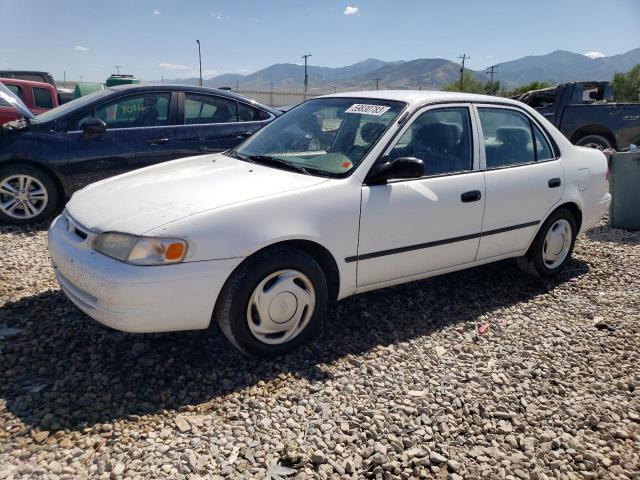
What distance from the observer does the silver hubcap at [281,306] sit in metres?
2.97

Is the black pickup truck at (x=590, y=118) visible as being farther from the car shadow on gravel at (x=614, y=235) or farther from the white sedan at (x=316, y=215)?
the white sedan at (x=316, y=215)

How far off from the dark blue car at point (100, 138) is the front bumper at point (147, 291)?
3.23 meters

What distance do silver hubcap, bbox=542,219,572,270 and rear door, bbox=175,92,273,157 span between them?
149 inches

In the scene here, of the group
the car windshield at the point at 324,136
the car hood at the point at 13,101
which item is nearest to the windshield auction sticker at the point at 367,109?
the car windshield at the point at 324,136

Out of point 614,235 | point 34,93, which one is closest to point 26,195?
point 614,235

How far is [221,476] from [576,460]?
1.62 metres

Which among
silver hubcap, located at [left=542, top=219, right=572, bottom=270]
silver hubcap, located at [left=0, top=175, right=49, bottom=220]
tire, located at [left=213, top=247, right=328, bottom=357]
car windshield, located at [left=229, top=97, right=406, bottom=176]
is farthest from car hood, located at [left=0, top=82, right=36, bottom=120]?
silver hubcap, located at [left=542, top=219, right=572, bottom=270]

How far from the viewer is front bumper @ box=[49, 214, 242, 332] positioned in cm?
264

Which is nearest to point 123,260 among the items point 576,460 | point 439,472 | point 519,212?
point 439,472

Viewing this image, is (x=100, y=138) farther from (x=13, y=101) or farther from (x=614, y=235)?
(x=614, y=235)

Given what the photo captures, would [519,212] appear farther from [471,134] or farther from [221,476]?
[221,476]

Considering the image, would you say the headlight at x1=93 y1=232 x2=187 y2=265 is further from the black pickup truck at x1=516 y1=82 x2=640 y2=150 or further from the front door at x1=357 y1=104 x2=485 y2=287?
the black pickup truck at x1=516 y1=82 x2=640 y2=150

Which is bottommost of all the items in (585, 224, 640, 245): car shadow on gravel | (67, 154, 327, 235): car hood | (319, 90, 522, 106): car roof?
(585, 224, 640, 245): car shadow on gravel

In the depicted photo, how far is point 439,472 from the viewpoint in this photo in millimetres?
2285
